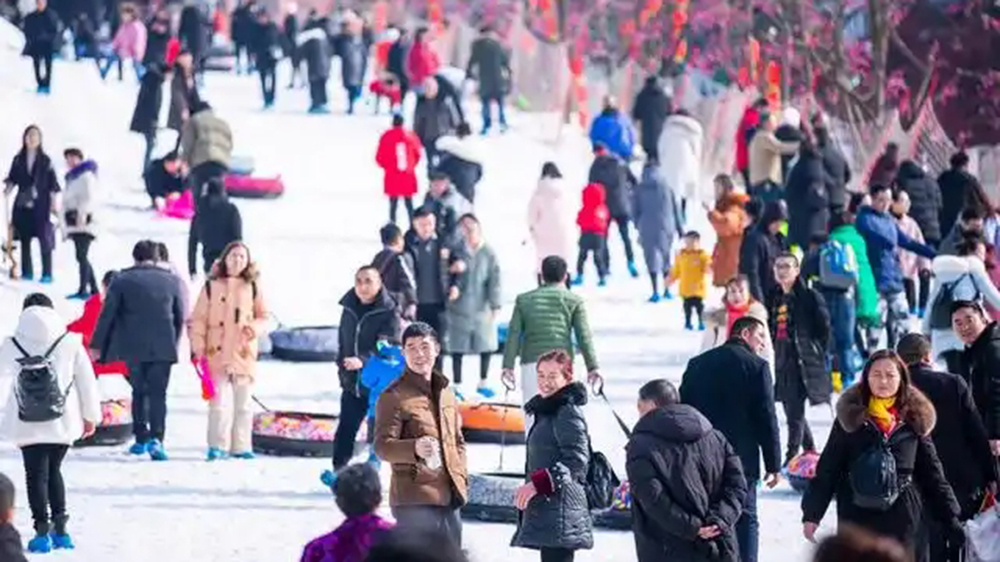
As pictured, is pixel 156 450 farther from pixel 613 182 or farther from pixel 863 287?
pixel 613 182

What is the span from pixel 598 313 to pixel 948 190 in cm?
339

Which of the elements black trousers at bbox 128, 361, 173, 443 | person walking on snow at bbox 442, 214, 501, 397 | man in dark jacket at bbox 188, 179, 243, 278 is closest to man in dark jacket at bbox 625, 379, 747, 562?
black trousers at bbox 128, 361, 173, 443

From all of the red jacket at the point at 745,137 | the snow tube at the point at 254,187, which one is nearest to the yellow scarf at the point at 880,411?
the red jacket at the point at 745,137

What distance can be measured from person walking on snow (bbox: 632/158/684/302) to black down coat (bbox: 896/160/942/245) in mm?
2742

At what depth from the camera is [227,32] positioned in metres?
62.6

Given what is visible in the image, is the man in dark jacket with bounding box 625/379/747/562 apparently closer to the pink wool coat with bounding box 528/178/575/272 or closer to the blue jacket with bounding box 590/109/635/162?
the pink wool coat with bounding box 528/178/575/272

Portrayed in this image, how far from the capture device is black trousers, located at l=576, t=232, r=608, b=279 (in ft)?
95.1

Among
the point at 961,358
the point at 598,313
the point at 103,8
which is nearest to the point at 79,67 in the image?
the point at 103,8

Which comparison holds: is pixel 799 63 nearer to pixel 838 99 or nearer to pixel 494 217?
pixel 838 99

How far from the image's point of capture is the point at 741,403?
14.5 m

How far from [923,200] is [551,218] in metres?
3.43

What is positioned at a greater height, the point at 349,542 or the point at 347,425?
the point at 349,542

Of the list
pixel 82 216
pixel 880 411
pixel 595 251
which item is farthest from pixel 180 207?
pixel 880 411

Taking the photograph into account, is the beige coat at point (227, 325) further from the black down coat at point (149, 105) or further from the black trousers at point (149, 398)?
the black down coat at point (149, 105)
